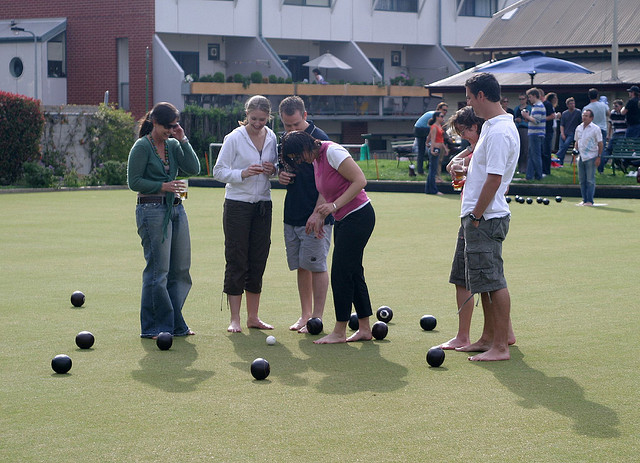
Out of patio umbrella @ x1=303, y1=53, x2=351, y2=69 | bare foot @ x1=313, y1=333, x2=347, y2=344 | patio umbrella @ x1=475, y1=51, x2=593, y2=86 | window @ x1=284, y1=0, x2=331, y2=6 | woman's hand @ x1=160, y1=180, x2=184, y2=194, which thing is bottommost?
bare foot @ x1=313, y1=333, x2=347, y2=344

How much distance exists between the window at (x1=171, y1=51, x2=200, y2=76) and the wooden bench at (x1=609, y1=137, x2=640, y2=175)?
73.9ft

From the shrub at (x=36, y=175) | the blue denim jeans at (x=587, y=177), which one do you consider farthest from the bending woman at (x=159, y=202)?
the shrub at (x=36, y=175)

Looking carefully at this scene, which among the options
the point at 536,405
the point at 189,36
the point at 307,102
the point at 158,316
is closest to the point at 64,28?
the point at 189,36

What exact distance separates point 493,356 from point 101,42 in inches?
Answer: 1427

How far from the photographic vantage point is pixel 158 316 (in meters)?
8.02

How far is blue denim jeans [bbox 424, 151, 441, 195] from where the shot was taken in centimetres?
2284

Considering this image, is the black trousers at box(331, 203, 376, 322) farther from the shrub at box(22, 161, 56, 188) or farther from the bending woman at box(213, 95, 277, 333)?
the shrub at box(22, 161, 56, 188)

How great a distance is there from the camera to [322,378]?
6660 mm

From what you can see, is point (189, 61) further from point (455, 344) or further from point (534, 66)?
point (455, 344)

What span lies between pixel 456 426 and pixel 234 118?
100 feet

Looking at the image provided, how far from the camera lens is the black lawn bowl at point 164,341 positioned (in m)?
7.56

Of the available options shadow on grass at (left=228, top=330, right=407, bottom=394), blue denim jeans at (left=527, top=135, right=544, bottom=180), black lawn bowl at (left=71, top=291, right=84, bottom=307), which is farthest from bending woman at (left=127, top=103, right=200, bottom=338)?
blue denim jeans at (left=527, top=135, right=544, bottom=180)

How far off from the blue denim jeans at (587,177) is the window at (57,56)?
A: 90.6ft

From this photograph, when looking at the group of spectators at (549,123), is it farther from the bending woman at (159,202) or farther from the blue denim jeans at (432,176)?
the bending woman at (159,202)
